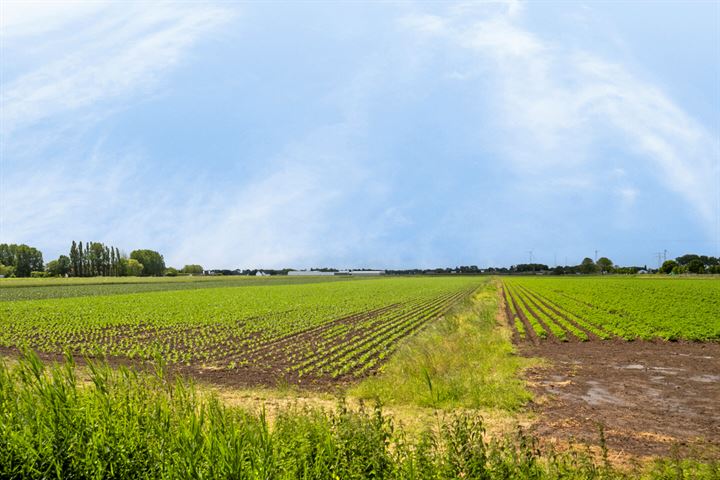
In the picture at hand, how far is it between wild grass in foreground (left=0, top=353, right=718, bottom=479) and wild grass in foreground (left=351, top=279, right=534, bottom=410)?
3929 millimetres

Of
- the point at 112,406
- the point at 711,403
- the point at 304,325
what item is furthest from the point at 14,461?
the point at 304,325

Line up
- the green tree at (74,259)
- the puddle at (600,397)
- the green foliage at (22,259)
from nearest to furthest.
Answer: the puddle at (600,397)
the green tree at (74,259)
the green foliage at (22,259)

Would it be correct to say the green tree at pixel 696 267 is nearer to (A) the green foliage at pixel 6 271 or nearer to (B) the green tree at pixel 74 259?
(B) the green tree at pixel 74 259

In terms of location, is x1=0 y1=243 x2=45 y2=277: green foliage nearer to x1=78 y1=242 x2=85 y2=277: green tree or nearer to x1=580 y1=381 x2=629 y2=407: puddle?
x1=78 y1=242 x2=85 y2=277: green tree

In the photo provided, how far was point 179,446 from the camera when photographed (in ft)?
17.8

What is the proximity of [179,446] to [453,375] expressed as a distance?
10060 millimetres

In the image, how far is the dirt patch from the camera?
952 centimetres

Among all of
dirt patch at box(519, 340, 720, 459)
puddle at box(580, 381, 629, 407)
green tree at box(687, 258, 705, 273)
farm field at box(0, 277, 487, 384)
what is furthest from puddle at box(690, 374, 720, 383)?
green tree at box(687, 258, 705, 273)

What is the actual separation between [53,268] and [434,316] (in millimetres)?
174172

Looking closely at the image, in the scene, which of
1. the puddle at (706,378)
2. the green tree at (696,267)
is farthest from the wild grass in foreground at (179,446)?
→ the green tree at (696,267)

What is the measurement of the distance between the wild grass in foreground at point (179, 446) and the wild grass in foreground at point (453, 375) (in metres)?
3.93

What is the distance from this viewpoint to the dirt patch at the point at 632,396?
31.2 ft

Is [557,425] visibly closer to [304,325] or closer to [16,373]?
[16,373]

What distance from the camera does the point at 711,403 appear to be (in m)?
12.7
